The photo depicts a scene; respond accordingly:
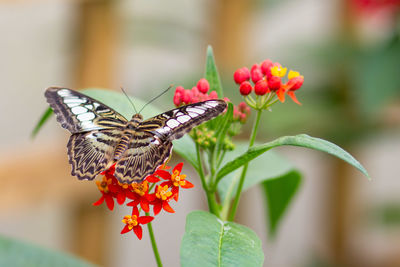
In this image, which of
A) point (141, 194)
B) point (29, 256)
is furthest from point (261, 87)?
point (29, 256)

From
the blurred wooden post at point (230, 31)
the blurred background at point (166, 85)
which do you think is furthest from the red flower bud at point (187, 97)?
the blurred wooden post at point (230, 31)

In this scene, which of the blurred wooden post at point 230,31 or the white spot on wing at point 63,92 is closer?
the white spot on wing at point 63,92

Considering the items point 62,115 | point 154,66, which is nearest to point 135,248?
point 154,66

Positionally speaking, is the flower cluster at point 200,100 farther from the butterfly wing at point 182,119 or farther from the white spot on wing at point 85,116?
the white spot on wing at point 85,116

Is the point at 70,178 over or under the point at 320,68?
under

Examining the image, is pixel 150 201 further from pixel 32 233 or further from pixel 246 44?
pixel 32 233

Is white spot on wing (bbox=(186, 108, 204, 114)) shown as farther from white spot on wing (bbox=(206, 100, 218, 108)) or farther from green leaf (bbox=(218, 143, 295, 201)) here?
green leaf (bbox=(218, 143, 295, 201))
